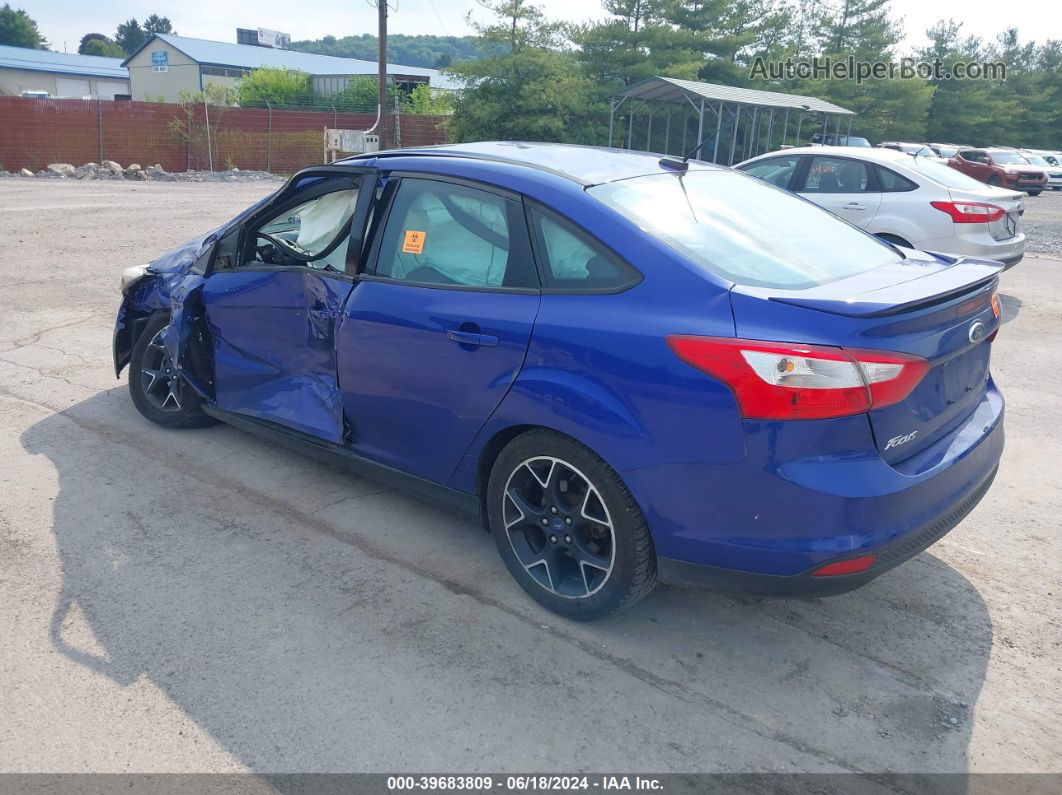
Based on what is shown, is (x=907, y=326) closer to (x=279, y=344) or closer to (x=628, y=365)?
(x=628, y=365)

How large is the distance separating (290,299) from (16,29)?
4144 inches

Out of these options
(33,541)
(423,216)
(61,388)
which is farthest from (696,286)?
(61,388)

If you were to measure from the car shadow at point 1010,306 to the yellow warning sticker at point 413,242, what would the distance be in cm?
699

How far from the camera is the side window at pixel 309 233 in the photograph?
4.26m

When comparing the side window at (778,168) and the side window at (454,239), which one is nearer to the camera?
the side window at (454,239)

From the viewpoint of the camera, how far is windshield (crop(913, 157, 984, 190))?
358 inches

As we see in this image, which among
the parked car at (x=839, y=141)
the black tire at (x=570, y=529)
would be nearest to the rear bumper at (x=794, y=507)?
the black tire at (x=570, y=529)

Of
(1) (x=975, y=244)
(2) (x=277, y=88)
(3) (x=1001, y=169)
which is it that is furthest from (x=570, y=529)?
(2) (x=277, y=88)

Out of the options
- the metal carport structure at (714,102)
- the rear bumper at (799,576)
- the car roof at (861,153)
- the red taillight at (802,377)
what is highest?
Answer: the metal carport structure at (714,102)

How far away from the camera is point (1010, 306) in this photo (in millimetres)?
9391

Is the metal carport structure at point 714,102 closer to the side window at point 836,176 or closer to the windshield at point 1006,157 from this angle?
the windshield at point 1006,157

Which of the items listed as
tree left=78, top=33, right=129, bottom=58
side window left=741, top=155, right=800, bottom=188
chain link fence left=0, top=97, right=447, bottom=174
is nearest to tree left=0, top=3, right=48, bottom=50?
tree left=78, top=33, right=129, bottom=58

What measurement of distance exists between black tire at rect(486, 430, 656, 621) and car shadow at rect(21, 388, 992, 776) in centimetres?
15

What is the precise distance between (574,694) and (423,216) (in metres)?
2.08
